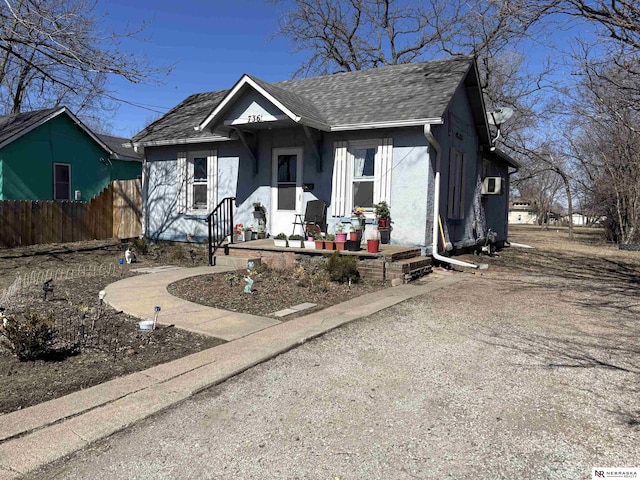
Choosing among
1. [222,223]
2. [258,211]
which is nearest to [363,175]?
[258,211]

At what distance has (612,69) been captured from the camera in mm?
8914

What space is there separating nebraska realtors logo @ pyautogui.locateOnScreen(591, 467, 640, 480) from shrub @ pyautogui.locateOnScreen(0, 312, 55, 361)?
168 inches

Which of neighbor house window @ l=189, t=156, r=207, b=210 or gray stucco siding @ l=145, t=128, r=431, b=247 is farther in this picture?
neighbor house window @ l=189, t=156, r=207, b=210

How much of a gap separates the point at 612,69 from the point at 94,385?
408 inches

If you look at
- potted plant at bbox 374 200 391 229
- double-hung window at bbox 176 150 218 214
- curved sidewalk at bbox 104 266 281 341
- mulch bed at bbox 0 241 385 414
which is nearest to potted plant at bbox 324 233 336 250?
mulch bed at bbox 0 241 385 414

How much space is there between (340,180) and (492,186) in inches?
221

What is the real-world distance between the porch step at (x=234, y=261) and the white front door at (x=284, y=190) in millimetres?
1785

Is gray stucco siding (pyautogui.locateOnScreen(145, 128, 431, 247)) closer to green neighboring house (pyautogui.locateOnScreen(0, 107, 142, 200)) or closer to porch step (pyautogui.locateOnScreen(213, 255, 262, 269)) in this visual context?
porch step (pyautogui.locateOnScreen(213, 255, 262, 269))

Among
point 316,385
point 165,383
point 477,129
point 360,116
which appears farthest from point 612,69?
point 165,383

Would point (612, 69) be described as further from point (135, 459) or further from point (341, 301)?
point (135, 459)

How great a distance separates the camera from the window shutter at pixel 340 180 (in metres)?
10.4

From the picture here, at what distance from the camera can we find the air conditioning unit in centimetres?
1330

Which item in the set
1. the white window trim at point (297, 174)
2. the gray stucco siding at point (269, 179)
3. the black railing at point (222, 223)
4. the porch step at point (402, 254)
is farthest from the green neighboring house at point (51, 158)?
the porch step at point (402, 254)

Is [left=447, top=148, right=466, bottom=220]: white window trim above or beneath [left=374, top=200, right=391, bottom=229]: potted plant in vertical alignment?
above
